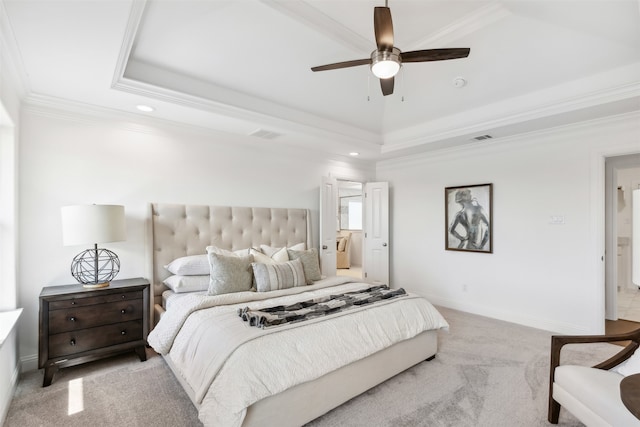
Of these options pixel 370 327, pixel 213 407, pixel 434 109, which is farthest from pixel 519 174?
pixel 213 407

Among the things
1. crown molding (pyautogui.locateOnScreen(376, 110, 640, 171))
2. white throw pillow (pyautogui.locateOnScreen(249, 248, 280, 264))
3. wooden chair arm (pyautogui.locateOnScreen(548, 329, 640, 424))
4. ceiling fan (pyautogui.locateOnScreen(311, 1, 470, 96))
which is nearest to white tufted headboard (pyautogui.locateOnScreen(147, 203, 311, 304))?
white throw pillow (pyautogui.locateOnScreen(249, 248, 280, 264))

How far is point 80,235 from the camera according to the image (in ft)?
9.06

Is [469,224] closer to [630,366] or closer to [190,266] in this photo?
[630,366]

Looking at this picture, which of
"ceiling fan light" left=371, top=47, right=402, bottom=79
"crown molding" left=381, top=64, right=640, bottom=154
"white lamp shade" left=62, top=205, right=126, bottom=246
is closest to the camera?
"ceiling fan light" left=371, top=47, right=402, bottom=79

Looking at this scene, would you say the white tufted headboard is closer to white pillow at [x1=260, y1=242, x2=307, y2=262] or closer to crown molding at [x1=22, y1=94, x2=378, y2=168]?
white pillow at [x1=260, y1=242, x2=307, y2=262]

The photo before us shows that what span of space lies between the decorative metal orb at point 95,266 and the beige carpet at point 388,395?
78cm

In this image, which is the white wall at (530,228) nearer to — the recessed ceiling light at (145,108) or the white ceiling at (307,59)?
the white ceiling at (307,59)

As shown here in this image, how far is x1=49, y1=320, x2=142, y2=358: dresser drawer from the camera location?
260 cm

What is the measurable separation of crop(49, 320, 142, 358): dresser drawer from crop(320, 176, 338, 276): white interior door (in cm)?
263

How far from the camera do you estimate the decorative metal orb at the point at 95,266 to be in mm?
2976

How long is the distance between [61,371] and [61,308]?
63 centimetres

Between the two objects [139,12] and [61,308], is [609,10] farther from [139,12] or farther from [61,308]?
[61,308]

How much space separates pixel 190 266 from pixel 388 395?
2200 millimetres

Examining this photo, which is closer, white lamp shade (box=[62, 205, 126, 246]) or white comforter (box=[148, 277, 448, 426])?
white comforter (box=[148, 277, 448, 426])
